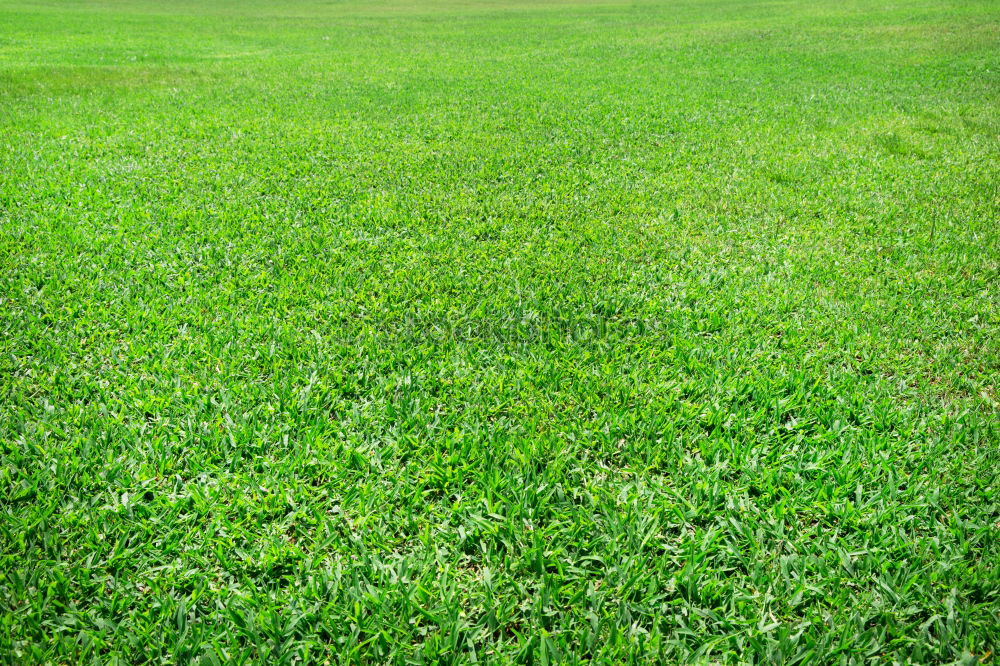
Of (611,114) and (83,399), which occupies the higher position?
(611,114)

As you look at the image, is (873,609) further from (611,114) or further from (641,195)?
(611,114)

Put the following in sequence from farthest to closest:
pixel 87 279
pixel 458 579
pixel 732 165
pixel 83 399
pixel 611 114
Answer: pixel 611 114, pixel 732 165, pixel 87 279, pixel 83 399, pixel 458 579

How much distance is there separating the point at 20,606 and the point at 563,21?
3411 cm

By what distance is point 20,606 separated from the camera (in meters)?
2.34

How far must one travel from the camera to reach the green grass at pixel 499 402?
2.34 metres

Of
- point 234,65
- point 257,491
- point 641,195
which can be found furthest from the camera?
point 234,65

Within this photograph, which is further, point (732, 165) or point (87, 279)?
point (732, 165)

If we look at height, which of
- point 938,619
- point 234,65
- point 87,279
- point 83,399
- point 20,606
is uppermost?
point 234,65

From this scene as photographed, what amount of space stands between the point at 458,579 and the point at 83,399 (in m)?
2.37

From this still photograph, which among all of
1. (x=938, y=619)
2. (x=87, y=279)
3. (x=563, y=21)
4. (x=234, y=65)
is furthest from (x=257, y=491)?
(x=563, y=21)

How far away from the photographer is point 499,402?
351 centimetres

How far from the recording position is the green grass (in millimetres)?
2342

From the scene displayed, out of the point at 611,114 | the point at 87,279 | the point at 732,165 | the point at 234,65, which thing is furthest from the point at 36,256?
the point at 234,65

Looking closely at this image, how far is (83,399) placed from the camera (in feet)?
11.5
